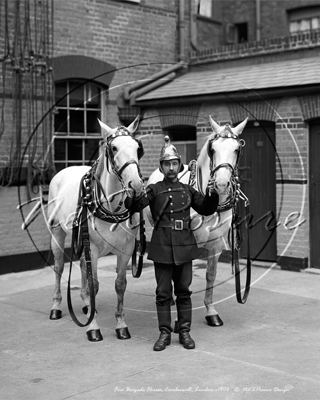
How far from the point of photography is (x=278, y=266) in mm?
10172

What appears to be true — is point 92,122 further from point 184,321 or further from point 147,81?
point 184,321

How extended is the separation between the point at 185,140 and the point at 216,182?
5979mm

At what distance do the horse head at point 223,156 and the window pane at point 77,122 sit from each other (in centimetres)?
574

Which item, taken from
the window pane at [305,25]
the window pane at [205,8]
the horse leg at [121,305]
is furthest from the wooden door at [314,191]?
the window pane at [305,25]

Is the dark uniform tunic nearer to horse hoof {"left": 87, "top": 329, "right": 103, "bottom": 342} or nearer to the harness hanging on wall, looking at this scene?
horse hoof {"left": 87, "top": 329, "right": 103, "bottom": 342}

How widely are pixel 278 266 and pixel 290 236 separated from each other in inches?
23.2

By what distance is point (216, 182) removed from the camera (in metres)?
5.77

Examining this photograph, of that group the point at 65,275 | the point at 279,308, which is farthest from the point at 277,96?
the point at 65,275

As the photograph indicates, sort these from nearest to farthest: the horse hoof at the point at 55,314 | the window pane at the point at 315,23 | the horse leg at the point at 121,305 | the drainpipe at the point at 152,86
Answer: the horse leg at the point at 121,305 < the horse hoof at the point at 55,314 < the drainpipe at the point at 152,86 < the window pane at the point at 315,23

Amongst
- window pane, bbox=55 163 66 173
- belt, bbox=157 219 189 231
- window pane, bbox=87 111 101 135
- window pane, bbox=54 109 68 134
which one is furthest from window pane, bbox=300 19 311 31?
belt, bbox=157 219 189 231

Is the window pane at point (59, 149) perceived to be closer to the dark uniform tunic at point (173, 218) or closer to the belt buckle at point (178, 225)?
the dark uniform tunic at point (173, 218)

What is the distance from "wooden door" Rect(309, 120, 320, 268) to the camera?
970 centimetres

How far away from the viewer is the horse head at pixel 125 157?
562 centimetres

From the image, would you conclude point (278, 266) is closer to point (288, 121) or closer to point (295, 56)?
point (288, 121)
